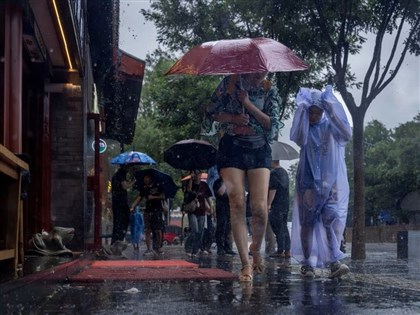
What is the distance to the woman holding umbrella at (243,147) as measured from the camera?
6.39 meters

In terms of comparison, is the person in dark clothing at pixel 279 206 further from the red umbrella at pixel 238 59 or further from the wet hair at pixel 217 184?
the red umbrella at pixel 238 59

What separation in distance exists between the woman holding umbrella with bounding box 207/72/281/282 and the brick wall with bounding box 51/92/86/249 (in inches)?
201

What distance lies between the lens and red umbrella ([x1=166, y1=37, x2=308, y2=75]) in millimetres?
6590

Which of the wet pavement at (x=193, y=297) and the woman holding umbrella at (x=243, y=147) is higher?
the woman holding umbrella at (x=243, y=147)

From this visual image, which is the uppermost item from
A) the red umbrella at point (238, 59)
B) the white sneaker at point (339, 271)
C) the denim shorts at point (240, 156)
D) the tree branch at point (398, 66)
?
the tree branch at point (398, 66)

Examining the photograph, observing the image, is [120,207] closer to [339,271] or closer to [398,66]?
[398,66]

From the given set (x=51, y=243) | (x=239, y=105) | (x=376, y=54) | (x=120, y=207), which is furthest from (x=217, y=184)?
(x=239, y=105)

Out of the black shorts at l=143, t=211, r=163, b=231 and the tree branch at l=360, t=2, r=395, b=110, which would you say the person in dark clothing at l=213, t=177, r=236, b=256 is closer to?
the black shorts at l=143, t=211, r=163, b=231

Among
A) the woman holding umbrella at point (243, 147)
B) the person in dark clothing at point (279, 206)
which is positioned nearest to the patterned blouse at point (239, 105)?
the woman holding umbrella at point (243, 147)

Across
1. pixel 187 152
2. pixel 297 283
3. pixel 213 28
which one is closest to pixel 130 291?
pixel 297 283

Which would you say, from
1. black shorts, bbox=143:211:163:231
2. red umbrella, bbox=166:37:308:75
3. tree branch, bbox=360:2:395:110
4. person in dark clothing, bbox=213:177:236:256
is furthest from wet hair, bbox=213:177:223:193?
red umbrella, bbox=166:37:308:75

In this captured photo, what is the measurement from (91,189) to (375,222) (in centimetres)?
6187

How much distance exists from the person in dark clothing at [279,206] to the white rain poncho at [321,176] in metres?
5.70

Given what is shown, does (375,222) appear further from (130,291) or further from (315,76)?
(130,291)
